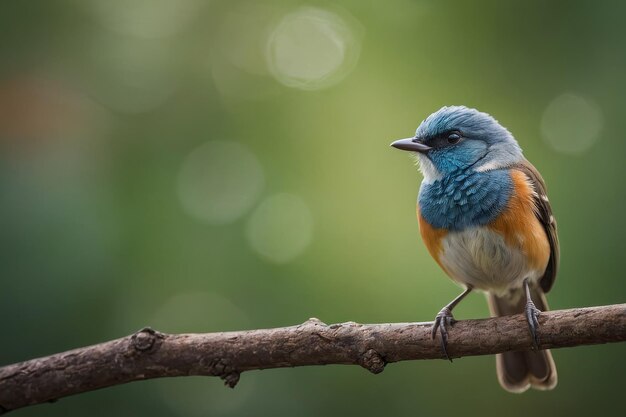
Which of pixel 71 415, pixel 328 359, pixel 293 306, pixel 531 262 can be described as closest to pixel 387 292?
pixel 293 306

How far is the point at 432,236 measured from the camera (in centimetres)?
381

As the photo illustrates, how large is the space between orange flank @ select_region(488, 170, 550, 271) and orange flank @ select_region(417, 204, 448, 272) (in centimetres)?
25

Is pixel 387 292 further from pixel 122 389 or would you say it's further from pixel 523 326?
pixel 122 389

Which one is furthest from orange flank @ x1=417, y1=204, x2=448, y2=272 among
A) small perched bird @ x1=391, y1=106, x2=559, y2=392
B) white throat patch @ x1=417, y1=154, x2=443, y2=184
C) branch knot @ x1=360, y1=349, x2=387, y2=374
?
branch knot @ x1=360, y1=349, x2=387, y2=374

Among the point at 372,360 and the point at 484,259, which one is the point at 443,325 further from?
the point at 484,259

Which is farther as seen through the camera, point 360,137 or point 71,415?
point 360,137

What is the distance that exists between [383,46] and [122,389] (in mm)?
2679

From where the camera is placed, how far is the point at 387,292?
428cm

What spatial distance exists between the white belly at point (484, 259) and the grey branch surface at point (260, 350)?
50 centimetres

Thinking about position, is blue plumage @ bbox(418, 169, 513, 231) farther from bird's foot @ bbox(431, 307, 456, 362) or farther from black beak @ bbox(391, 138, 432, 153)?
bird's foot @ bbox(431, 307, 456, 362)

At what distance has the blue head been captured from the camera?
394 centimetres

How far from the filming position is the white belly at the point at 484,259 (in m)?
3.68

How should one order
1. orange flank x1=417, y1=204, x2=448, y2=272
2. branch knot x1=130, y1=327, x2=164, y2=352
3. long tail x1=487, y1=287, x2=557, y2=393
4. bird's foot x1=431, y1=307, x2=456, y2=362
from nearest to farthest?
bird's foot x1=431, y1=307, x2=456, y2=362 < branch knot x1=130, y1=327, x2=164, y2=352 < orange flank x1=417, y1=204, x2=448, y2=272 < long tail x1=487, y1=287, x2=557, y2=393

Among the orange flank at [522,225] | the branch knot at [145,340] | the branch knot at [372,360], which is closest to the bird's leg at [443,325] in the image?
the branch knot at [372,360]
